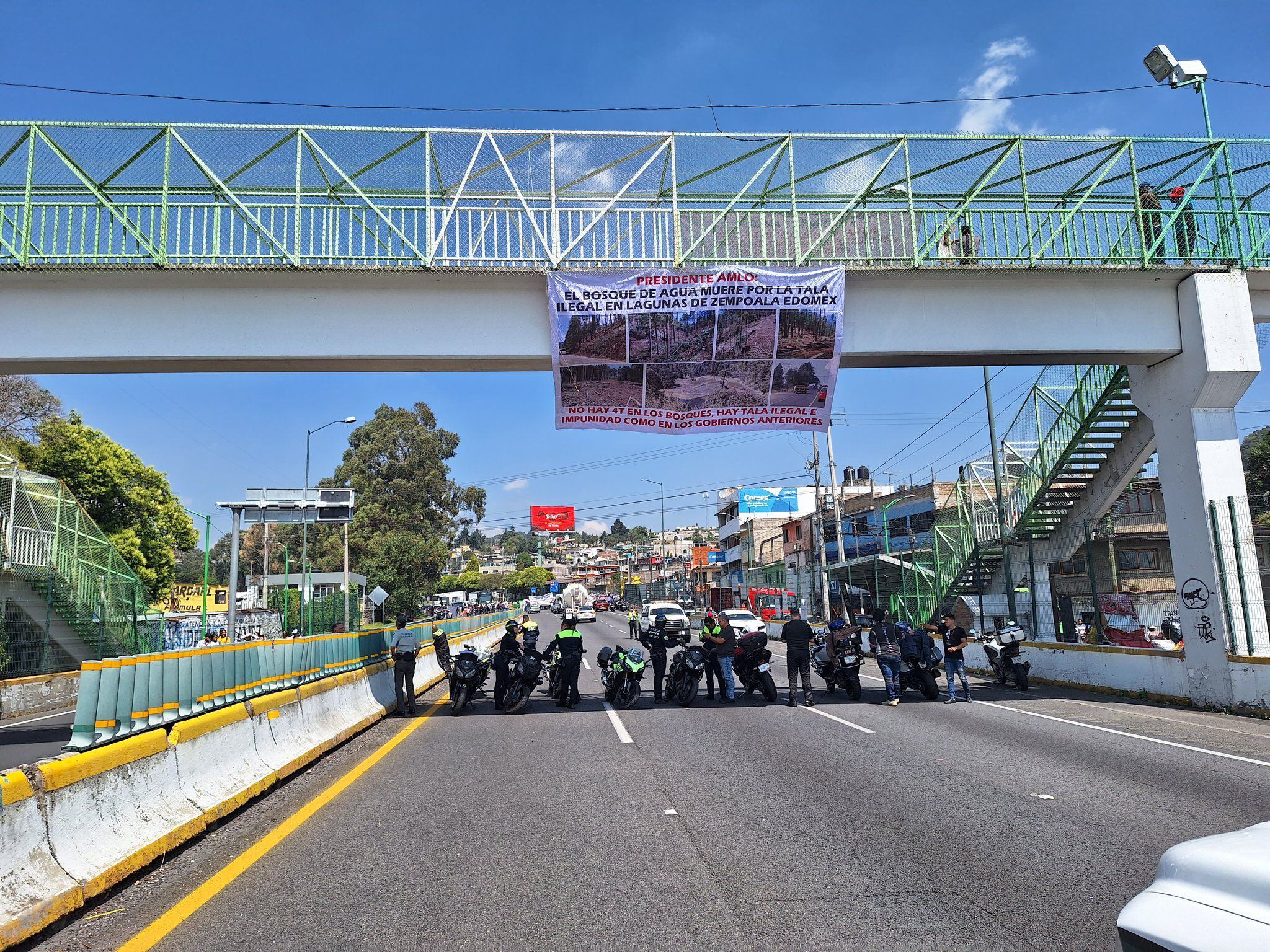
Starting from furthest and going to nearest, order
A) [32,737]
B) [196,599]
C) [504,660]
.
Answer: [196,599] < [504,660] < [32,737]

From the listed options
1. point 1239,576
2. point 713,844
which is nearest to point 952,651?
point 1239,576

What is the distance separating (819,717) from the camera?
13656mm

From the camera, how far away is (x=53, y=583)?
20203 mm

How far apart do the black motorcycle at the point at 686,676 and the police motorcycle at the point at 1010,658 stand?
20.7 feet

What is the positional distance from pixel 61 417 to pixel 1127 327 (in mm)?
35863

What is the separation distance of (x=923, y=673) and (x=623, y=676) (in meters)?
5.40

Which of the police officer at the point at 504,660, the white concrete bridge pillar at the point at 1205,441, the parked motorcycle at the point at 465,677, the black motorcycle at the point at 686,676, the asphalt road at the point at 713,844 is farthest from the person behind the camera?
the black motorcycle at the point at 686,676

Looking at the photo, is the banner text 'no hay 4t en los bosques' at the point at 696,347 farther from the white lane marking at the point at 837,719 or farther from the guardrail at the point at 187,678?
the guardrail at the point at 187,678

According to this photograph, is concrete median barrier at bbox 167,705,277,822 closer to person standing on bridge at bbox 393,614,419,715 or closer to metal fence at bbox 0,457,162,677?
person standing on bridge at bbox 393,614,419,715

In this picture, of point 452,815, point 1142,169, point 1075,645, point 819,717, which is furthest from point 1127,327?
point 452,815

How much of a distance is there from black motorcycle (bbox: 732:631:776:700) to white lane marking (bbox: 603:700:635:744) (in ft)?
8.31

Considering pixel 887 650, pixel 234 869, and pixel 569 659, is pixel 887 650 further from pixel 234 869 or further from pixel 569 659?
pixel 234 869

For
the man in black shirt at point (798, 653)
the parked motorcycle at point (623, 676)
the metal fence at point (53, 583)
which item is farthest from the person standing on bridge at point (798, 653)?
the metal fence at point (53, 583)

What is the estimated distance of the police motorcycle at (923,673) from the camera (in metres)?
16.0
